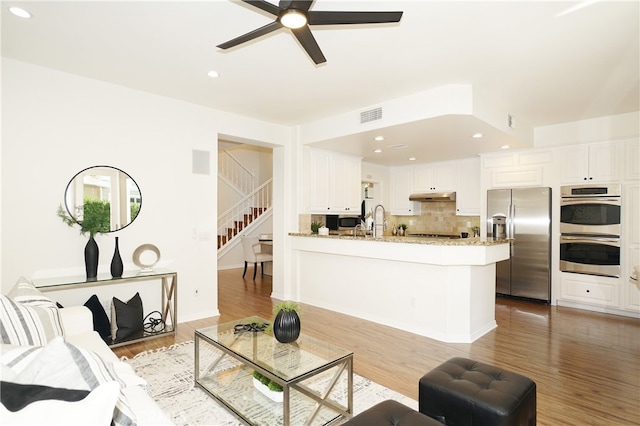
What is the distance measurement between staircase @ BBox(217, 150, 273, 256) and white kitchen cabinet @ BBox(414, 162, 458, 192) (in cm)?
380

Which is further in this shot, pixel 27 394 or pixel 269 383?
pixel 269 383

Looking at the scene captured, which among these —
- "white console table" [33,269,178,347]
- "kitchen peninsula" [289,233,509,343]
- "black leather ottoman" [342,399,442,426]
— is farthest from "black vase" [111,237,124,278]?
"black leather ottoman" [342,399,442,426]

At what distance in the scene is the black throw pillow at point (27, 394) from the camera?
84cm

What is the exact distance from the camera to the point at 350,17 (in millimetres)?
1923

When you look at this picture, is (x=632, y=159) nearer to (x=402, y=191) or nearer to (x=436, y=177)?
(x=436, y=177)

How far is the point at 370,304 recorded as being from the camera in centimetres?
437

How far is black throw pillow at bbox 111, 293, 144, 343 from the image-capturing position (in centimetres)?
341

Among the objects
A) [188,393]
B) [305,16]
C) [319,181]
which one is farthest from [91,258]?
[319,181]

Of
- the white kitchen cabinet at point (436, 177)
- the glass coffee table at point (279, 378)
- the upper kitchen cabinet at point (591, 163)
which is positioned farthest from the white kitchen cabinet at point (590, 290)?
the glass coffee table at point (279, 378)

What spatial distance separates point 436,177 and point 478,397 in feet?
18.3

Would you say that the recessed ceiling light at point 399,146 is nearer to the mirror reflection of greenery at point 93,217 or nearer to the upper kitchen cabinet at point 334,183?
the upper kitchen cabinet at point 334,183

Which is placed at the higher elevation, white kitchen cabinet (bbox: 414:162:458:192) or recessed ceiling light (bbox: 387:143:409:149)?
recessed ceiling light (bbox: 387:143:409:149)

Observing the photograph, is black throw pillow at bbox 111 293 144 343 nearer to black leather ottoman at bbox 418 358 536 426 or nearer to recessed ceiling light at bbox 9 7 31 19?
recessed ceiling light at bbox 9 7 31 19

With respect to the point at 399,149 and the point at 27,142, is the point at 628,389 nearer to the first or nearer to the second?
the point at 399,149
